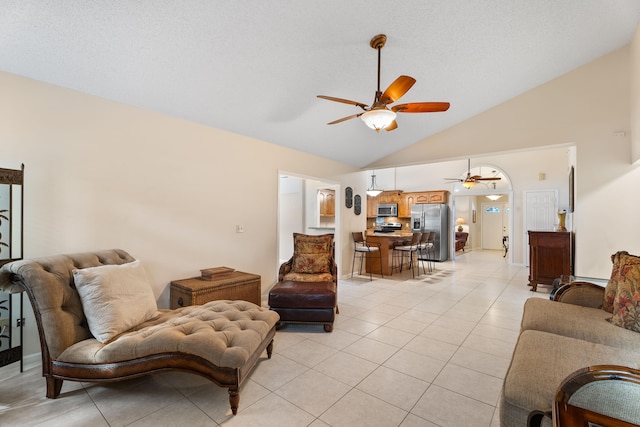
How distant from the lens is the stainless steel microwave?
357 inches

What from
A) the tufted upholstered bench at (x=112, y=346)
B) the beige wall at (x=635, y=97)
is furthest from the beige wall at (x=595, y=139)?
the tufted upholstered bench at (x=112, y=346)

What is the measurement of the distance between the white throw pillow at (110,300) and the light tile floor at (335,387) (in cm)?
46

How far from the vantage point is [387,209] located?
9180mm

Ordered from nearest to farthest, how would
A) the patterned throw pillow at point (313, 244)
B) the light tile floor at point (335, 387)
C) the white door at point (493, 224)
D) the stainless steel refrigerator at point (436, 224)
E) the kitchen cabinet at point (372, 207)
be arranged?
the light tile floor at point (335, 387)
the patterned throw pillow at point (313, 244)
the stainless steel refrigerator at point (436, 224)
the kitchen cabinet at point (372, 207)
the white door at point (493, 224)

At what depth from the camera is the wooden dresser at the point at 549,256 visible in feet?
15.6

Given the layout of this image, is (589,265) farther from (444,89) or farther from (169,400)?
(169,400)

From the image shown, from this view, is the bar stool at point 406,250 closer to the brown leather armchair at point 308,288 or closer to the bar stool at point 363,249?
the bar stool at point 363,249

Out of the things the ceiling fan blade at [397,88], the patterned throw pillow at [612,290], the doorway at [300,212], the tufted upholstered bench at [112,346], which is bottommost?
the tufted upholstered bench at [112,346]

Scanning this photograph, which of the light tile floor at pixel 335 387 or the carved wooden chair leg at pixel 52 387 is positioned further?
the carved wooden chair leg at pixel 52 387

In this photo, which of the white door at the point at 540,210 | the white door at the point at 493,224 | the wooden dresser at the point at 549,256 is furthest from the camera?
the white door at the point at 493,224

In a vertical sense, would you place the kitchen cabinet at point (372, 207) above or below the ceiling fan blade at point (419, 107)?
below

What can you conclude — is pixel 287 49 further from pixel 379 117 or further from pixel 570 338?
pixel 570 338

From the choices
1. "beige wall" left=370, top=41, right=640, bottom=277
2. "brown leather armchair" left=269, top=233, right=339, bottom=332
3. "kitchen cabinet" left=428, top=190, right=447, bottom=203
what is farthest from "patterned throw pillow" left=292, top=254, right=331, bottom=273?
"kitchen cabinet" left=428, top=190, right=447, bottom=203

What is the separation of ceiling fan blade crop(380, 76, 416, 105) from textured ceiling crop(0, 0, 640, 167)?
25.4 inches
